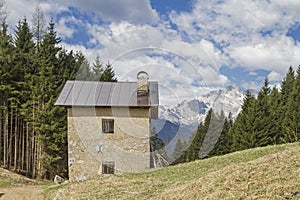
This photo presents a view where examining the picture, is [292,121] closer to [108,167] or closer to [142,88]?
[142,88]

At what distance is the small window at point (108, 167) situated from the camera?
15688 millimetres

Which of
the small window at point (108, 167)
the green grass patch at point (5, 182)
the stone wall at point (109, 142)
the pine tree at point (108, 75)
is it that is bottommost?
the green grass patch at point (5, 182)

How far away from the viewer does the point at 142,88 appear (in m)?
16.4

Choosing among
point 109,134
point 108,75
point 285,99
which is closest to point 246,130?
point 285,99

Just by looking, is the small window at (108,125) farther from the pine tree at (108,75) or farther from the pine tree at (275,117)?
the pine tree at (275,117)

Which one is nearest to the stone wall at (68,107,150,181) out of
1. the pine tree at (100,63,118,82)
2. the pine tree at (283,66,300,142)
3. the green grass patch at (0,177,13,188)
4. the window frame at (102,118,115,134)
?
the window frame at (102,118,115,134)

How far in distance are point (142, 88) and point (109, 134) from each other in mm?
2861

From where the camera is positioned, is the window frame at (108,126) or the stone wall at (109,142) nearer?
the stone wall at (109,142)

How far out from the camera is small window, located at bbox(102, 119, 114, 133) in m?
15.9

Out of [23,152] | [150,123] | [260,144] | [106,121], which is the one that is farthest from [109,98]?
[260,144]

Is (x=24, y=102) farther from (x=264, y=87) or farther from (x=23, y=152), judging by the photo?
(x=264, y=87)

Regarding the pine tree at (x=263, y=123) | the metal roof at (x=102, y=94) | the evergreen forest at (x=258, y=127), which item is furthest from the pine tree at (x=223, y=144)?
the metal roof at (x=102, y=94)

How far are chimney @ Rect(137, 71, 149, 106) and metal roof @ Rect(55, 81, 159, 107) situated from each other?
0.20 m

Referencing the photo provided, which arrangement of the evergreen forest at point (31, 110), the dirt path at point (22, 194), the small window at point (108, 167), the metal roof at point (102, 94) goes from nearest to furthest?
the dirt path at point (22, 194) < the small window at point (108, 167) < the metal roof at point (102, 94) < the evergreen forest at point (31, 110)
